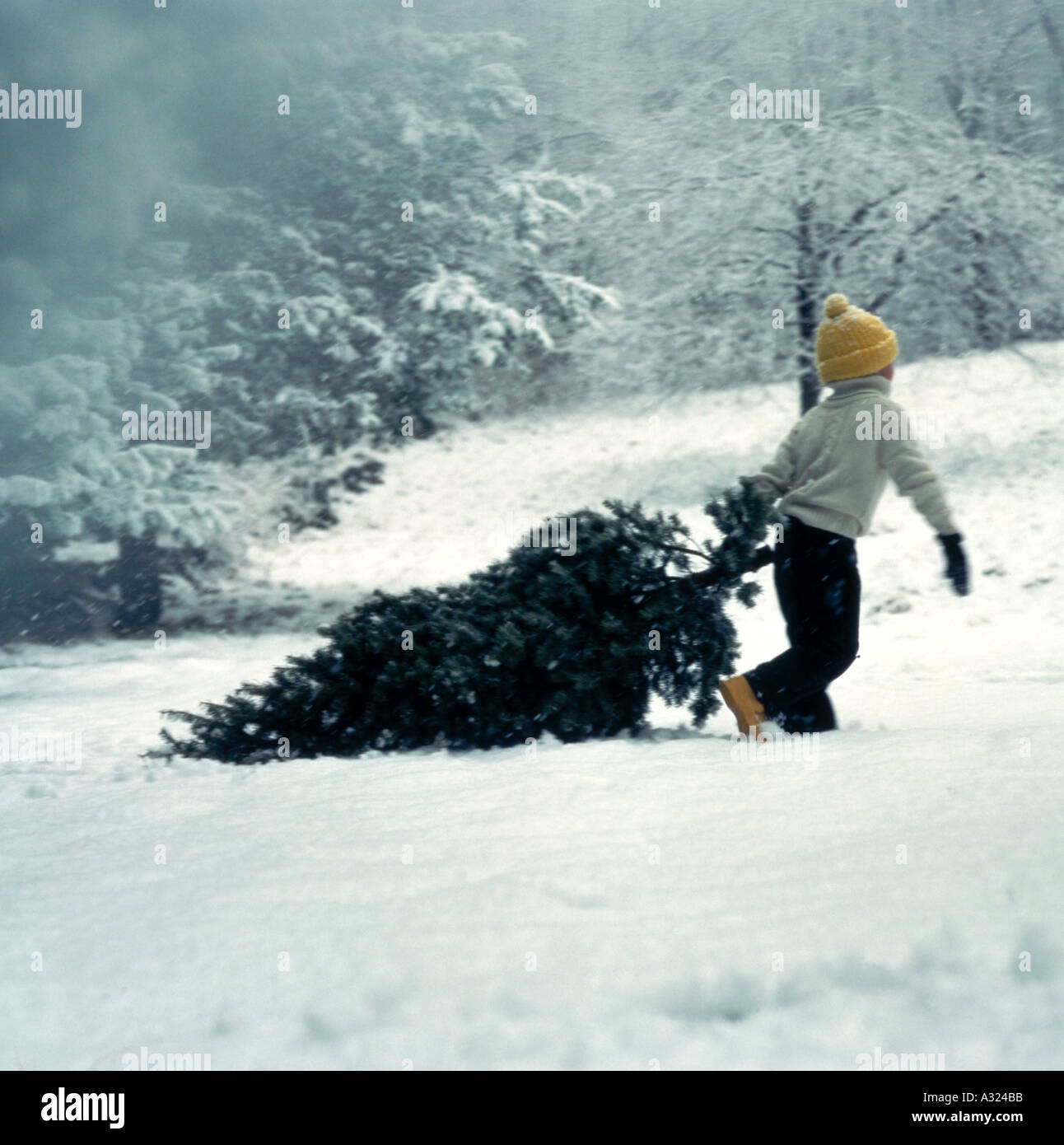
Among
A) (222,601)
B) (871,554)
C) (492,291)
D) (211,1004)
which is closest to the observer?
(211,1004)

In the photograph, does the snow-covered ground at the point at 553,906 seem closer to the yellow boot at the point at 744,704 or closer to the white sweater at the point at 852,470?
the yellow boot at the point at 744,704

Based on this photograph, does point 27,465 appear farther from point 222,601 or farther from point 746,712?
point 746,712

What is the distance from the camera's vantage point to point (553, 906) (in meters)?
1.89

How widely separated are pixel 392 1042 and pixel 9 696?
6175 millimetres

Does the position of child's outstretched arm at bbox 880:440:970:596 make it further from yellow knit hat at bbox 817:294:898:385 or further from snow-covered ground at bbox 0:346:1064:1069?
snow-covered ground at bbox 0:346:1064:1069

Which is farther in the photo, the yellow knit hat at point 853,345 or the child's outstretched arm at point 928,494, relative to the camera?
the yellow knit hat at point 853,345

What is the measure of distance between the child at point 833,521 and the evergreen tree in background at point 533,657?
162 millimetres

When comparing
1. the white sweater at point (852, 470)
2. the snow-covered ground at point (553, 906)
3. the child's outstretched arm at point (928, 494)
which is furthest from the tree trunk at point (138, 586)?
the child's outstretched arm at point (928, 494)

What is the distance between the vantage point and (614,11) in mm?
13672

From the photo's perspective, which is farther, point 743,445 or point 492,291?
point 743,445

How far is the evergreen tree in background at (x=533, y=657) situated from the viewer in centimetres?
320

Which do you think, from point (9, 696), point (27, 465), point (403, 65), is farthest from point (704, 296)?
point (9, 696)

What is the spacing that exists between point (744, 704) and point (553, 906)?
4.36 feet

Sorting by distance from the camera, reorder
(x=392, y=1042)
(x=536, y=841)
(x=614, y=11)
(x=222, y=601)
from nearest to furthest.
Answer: (x=392, y=1042), (x=536, y=841), (x=222, y=601), (x=614, y=11)
